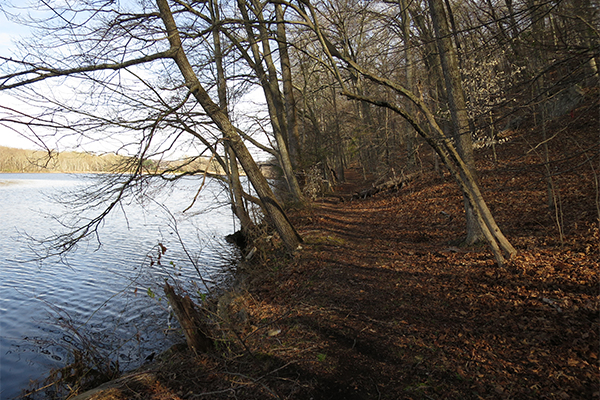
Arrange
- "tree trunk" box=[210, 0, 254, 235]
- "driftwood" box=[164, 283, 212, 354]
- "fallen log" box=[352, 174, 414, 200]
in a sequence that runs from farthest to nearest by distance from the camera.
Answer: "fallen log" box=[352, 174, 414, 200] < "tree trunk" box=[210, 0, 254, 235] < "driftwood" box=[164, 283, 212, 354]

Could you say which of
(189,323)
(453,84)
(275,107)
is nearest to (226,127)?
(189,323)

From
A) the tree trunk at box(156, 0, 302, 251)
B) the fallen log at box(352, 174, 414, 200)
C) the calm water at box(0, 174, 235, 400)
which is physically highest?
the tree trunk at box(156, 0, 302, 251)

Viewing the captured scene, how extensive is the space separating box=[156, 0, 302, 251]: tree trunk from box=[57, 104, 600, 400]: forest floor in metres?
1.14

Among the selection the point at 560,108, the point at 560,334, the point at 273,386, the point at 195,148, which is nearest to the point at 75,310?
the point at 195,148

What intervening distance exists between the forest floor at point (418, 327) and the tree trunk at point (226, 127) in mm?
1144

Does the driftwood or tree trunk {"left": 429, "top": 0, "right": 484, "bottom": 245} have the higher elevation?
tree trunk {"left": 429, "top": 0, "right": 484, "bottom": 245}

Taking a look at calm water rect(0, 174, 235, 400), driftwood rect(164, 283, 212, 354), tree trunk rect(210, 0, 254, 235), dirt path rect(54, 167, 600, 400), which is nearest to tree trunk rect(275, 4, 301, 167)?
tree trunk rect(210, 0, 254, 235)

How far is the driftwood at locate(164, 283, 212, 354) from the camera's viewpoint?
16.3 feet

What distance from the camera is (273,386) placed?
152 inches

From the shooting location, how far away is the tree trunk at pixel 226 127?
6.86 m

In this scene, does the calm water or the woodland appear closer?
the woodland

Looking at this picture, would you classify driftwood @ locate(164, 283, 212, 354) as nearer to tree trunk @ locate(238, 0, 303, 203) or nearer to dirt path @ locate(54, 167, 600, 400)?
dirt path @ locate(54, 167, 600, 400)

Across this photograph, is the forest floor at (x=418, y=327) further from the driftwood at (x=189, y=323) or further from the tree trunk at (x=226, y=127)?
the tree trunk at (x=226, y=127)

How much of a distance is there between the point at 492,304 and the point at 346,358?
205cm
